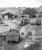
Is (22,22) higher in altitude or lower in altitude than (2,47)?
higher

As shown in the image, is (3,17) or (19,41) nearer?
(19,41)

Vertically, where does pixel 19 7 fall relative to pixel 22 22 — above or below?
above

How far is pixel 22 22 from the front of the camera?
41.3ft

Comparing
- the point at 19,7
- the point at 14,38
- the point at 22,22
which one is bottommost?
the point at 14,38

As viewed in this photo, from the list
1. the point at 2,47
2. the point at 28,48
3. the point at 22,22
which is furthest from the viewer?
the point at 22,22

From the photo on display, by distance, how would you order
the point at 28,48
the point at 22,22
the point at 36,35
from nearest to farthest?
the point at 28,48, the point at 36,35, the point at 22,22
